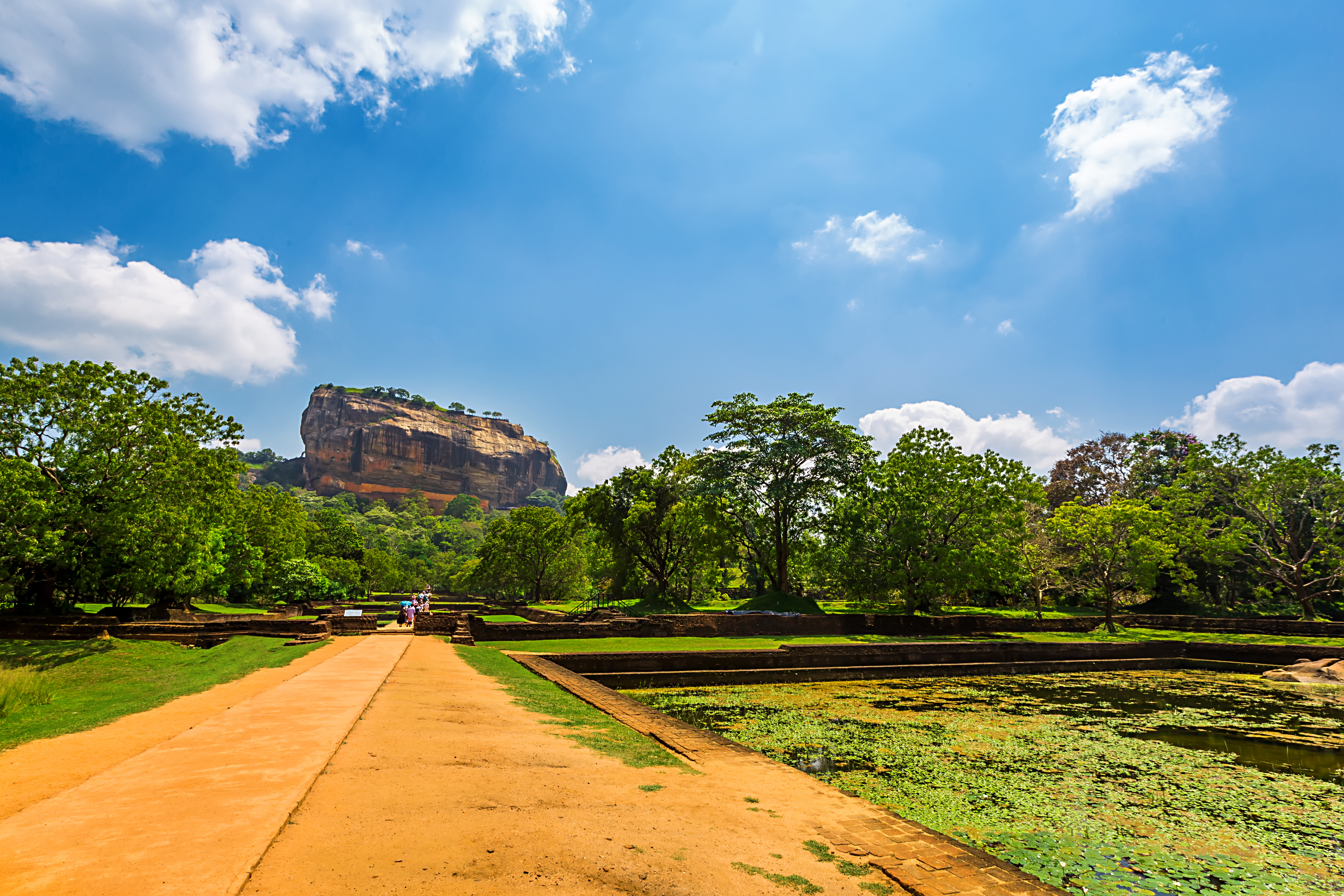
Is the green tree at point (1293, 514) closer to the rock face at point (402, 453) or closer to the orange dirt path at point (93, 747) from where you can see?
the orange dirt path at point (93, 747)

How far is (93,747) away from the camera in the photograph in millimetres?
5434

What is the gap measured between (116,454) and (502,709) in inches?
600

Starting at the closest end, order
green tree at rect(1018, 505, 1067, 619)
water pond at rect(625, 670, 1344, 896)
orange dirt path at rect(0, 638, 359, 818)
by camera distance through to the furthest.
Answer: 1. orange dirt path at rect(0, 638, 359, 818)
2. water pond at rect(625, 670, 1344, 896)
3. green tree at rect(1018, 505, 1067, 619)

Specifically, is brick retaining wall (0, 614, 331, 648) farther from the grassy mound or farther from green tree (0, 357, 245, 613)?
the grassy mound

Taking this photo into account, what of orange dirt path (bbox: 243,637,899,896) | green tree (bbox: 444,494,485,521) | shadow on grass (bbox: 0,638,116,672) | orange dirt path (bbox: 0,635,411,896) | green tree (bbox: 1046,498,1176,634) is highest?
green tree (bbox: 444,494,485,521)

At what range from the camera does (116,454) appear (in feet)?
52.9

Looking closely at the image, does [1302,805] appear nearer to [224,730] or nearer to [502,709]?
[502,709]

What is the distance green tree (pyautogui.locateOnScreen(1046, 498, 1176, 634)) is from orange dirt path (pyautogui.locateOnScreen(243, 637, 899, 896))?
28274 mm

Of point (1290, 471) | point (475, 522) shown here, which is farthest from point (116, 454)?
point (475, 522)

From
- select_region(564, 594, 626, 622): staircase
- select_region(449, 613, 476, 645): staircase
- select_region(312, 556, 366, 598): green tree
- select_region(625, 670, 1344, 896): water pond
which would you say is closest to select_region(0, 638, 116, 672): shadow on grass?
select_region(449, 613, 476, 645): staircase

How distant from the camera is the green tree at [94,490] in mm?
14469

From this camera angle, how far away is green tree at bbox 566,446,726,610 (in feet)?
104

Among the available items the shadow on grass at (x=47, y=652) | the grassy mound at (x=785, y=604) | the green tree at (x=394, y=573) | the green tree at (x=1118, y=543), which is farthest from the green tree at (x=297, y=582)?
the green tree at (x=1118, y=543)

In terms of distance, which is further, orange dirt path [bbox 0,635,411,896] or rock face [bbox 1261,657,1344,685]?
rock face [bbox 1261,657,1344,685]
